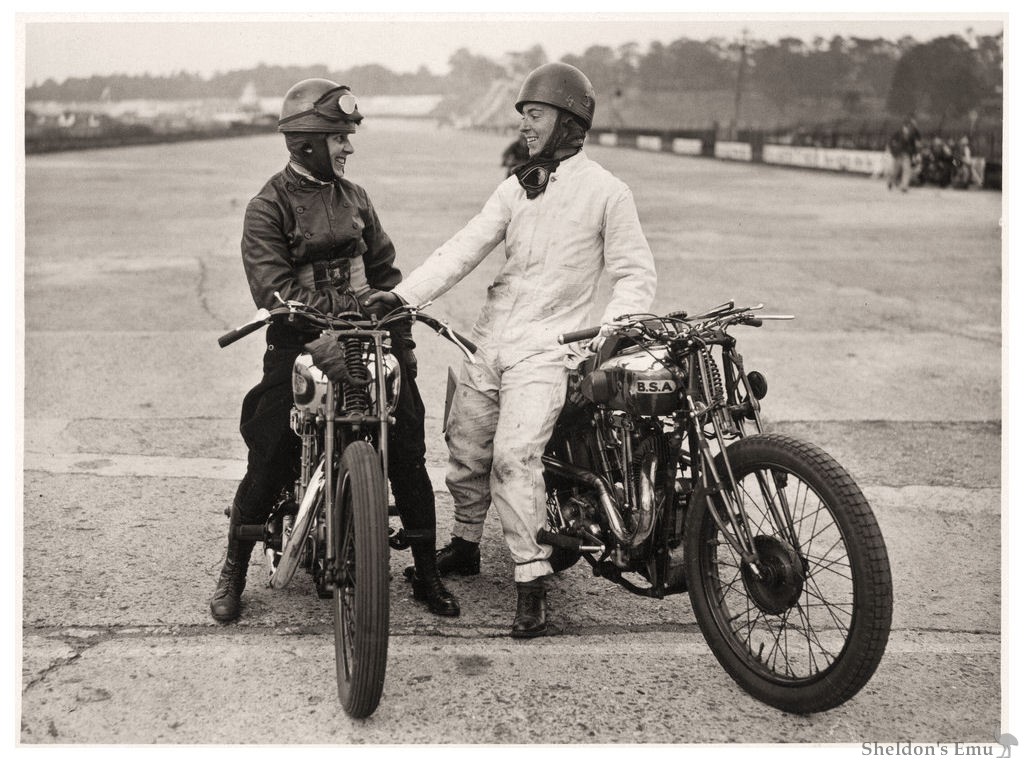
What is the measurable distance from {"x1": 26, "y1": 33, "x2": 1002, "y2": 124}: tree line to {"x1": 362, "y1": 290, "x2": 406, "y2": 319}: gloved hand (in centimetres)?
103

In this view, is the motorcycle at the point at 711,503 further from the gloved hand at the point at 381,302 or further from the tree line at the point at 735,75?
the tree line at the point at 735,75

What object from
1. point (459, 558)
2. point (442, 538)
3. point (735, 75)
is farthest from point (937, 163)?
point (459, 558)

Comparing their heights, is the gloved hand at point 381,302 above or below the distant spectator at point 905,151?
below

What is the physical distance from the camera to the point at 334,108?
394cm

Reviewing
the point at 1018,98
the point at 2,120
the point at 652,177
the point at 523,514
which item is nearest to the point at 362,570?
the point at 523,514

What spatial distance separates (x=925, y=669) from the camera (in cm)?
372

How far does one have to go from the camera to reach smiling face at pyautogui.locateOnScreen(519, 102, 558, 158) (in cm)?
Result: 410

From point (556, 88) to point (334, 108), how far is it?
80 cm

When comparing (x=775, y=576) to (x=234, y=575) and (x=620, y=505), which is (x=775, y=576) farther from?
(x=234, y=575)

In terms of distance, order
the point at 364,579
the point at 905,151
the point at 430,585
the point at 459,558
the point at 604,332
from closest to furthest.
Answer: the point at 364,579 → the point at 604,332 → the point at 430,585 → the point at 459,558 → the point at 905,151

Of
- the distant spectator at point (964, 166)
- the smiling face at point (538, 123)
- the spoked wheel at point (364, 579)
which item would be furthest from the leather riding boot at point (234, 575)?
the distant spectator at point (964, 166)

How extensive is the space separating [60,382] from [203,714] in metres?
4.59

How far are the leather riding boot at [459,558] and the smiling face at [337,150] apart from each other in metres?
1.48

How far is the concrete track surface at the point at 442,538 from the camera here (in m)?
3.35
